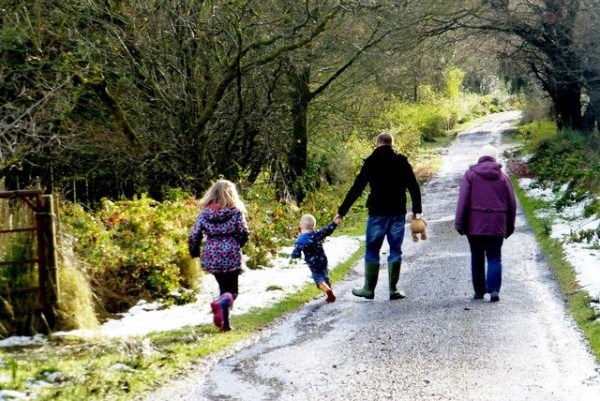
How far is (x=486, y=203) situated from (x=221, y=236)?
138 inches

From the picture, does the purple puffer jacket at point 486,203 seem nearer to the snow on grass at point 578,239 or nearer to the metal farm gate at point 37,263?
the snow on grass at point 578,239

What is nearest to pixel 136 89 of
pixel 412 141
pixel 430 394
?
pixel 430 394

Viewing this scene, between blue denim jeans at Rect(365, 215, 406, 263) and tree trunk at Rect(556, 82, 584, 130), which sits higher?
tree trunk at Rect(556, 82, 584, 130)

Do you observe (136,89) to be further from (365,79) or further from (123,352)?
(123,352)

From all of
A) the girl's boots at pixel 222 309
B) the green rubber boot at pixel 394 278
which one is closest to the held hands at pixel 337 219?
the green rubber boot at pixel 394 278

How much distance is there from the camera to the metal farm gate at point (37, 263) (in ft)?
27.0

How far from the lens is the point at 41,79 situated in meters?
15.5

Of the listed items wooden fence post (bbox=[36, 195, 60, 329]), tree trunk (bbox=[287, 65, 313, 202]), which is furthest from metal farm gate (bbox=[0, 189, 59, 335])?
tree trunk (bbox=[287, 65, 313, 202])

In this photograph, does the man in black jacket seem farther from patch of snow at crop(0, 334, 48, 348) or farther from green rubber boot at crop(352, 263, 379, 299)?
patch of snow at crop(0, 334, 48, 348)

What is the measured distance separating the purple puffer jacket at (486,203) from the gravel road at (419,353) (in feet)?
3.08

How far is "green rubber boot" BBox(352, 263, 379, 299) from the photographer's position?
33.0 ft

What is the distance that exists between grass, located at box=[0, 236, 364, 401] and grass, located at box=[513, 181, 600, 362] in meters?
3.57

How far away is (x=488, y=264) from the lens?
990 centimetres

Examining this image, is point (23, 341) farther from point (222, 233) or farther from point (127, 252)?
point (127, 252)
